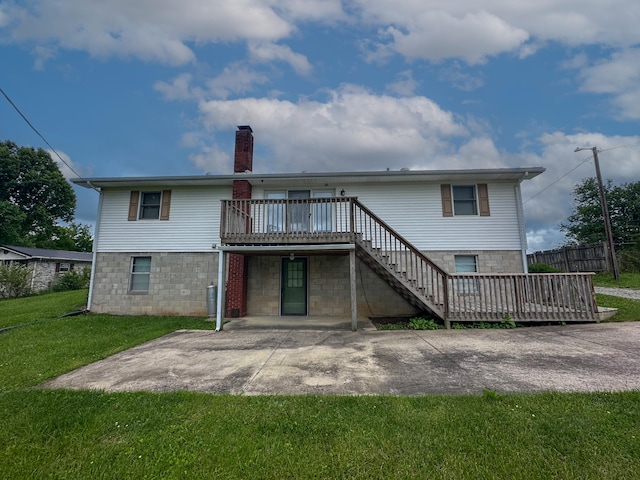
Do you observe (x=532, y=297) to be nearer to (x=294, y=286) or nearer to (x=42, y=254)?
(x=294, y=286)

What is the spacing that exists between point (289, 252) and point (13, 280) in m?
19.0

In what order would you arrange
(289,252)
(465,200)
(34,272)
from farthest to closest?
A: (34,272) < (465,200) < (289,252)

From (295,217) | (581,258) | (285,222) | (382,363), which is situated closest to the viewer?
(382,363)

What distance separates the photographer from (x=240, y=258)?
9812 millimetres

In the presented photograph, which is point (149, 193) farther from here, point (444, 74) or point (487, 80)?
point (487, 80)

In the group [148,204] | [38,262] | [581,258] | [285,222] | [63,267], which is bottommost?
[63,267]

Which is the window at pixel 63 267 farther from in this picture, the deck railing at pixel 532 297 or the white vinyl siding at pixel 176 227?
the deck railing at pixel 532 297

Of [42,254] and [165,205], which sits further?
[42,254]

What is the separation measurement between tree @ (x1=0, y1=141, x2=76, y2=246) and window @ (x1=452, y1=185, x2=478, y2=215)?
3762 cm

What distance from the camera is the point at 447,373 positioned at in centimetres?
412

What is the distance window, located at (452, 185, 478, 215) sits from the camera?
32.4ft

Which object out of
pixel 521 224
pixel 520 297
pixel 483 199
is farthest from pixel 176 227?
pixel 521 224

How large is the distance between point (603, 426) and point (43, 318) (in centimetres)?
1323

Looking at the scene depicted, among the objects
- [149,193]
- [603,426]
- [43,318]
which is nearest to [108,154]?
[149,193]
